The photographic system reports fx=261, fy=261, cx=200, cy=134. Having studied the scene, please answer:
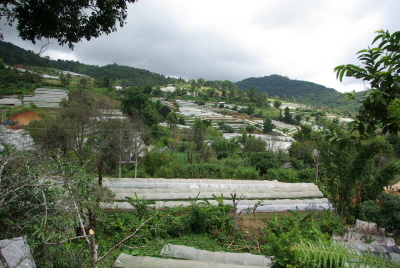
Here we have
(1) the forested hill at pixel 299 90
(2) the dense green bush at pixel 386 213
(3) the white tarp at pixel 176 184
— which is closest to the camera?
(2) the dense green bush at pixel 386 213

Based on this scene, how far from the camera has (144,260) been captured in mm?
5270

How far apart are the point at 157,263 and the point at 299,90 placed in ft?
274

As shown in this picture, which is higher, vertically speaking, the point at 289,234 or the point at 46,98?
the point at 46,98

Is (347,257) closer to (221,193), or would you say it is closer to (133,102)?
(221,193)

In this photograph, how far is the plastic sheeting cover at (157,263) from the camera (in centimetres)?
502

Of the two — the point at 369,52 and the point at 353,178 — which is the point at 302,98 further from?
the point at 369,52

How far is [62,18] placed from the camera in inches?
189

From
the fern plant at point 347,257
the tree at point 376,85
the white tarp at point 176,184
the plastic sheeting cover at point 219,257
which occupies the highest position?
the tree at point 376,85

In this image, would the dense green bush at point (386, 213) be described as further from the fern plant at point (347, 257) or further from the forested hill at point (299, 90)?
the forested hill at point (299, 90)

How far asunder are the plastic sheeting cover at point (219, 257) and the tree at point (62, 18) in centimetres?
467

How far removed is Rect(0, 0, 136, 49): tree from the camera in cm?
449

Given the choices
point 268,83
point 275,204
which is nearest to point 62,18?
point 275,204

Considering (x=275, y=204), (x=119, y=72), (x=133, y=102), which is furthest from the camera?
(x=119, y=72)

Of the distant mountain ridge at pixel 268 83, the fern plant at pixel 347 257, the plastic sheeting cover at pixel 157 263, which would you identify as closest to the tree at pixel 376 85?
the fern plant at pixel 347 257
